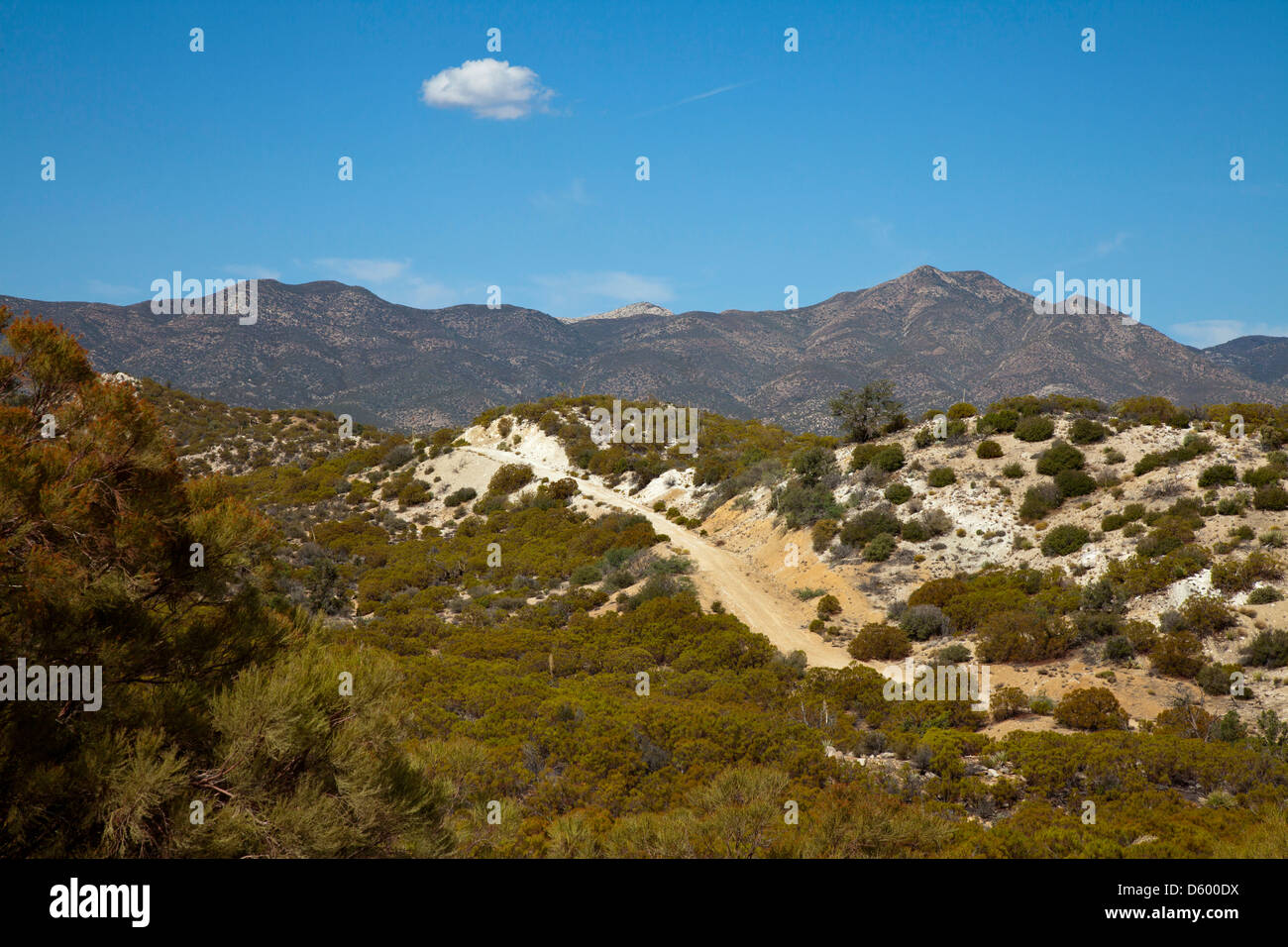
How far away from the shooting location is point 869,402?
A: 36312mm

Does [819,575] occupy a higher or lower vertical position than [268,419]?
lower

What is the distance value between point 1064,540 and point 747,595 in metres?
10.7

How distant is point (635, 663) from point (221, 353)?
11532 centimetres

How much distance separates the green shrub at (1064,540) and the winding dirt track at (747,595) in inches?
336

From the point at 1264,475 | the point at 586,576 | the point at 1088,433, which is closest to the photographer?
the point at 1264,475

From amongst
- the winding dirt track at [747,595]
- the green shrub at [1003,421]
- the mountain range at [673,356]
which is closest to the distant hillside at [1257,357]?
the mountain range at [673,356]

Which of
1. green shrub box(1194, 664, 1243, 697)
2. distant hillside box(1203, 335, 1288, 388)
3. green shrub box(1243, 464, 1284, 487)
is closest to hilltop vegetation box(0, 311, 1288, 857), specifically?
green shrub box(1194, 664, 1243, 697)

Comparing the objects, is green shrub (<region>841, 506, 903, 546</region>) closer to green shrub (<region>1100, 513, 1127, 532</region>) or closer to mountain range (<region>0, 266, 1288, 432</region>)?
green shrub (<region>1100, 513, 1127, 532</region>)

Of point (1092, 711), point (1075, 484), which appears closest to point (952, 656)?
point (1092, 711)

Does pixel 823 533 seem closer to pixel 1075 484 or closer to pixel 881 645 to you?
pixel 881 645

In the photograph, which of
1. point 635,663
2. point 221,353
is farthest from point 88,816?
point 221,353

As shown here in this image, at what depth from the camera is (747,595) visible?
1028 inches

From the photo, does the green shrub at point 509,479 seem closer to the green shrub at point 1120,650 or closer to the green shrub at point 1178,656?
the green shrub at point 1120,650

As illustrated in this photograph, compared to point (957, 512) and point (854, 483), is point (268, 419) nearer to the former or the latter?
point (854, 483)
